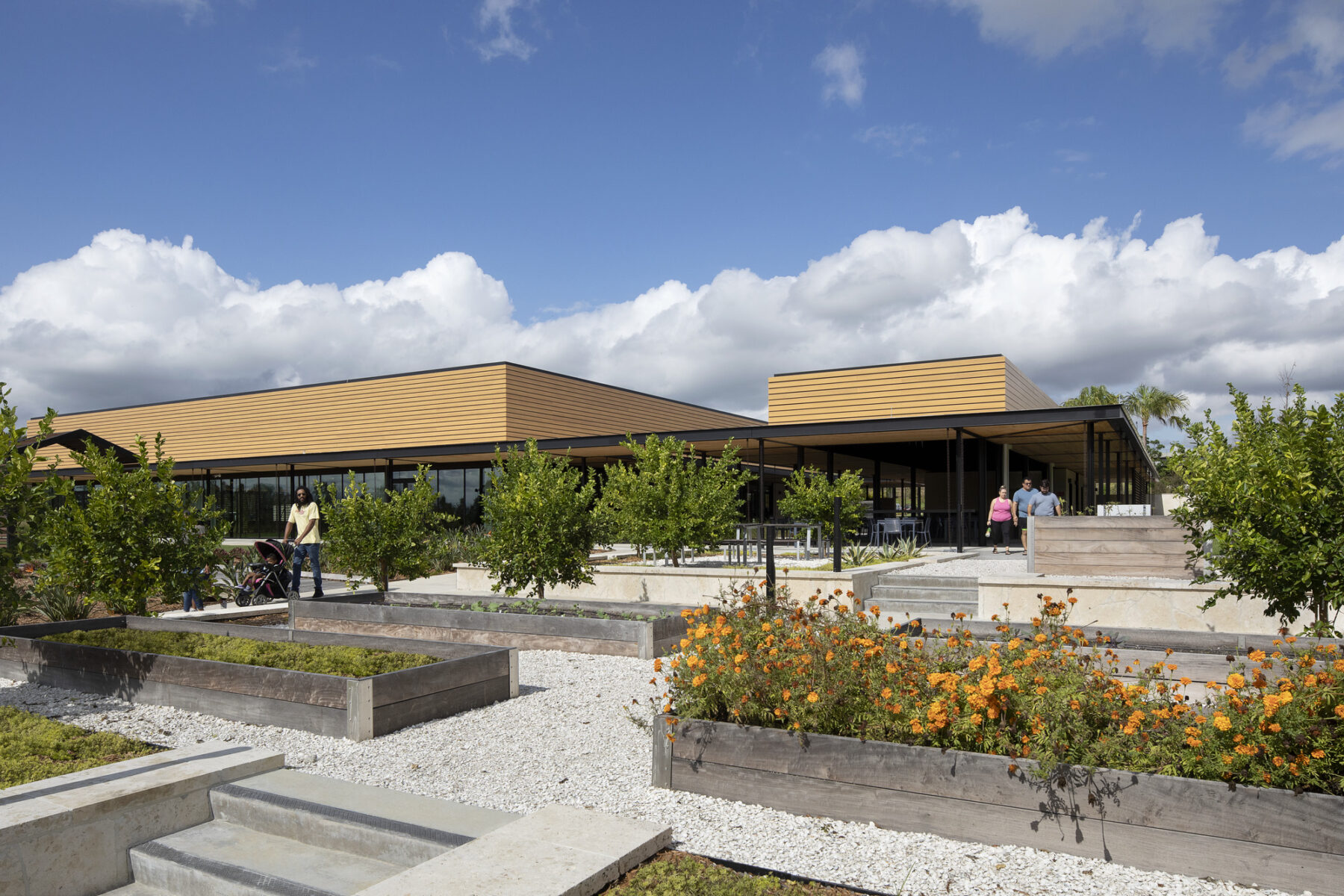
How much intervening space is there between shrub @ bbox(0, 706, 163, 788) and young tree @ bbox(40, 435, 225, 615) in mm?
3748

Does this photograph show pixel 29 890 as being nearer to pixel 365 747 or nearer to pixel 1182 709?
pixel 365 747

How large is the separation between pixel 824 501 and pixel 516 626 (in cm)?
1072

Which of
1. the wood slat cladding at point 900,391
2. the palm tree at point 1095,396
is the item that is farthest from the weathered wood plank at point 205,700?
the palm tree at point 1095,396

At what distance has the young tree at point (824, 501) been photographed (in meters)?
18.5

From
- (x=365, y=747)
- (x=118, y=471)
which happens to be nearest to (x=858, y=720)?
(x=365, y=747)

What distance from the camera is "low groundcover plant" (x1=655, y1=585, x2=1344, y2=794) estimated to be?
3543 millimetres

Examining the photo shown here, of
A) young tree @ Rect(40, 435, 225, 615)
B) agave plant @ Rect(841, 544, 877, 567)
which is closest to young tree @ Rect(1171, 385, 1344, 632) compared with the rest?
agave plant @ Rect(841, 544, 877, 567)

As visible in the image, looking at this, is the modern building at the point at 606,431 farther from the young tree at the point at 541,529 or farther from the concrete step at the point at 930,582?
the young tree at the point at 541,529

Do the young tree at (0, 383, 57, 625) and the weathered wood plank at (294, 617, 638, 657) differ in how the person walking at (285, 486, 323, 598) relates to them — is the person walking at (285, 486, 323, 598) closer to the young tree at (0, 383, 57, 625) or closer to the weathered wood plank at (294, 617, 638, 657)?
the weathered wood plank at (294, 617, 638, 657)

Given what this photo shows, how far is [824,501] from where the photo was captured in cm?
1903

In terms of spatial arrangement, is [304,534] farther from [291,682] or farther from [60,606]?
[291,682]

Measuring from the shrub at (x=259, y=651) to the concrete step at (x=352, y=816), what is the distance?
1.94 metres

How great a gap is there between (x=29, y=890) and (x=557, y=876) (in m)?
2.47

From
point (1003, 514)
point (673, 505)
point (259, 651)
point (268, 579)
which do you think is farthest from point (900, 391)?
point (259, 651)
